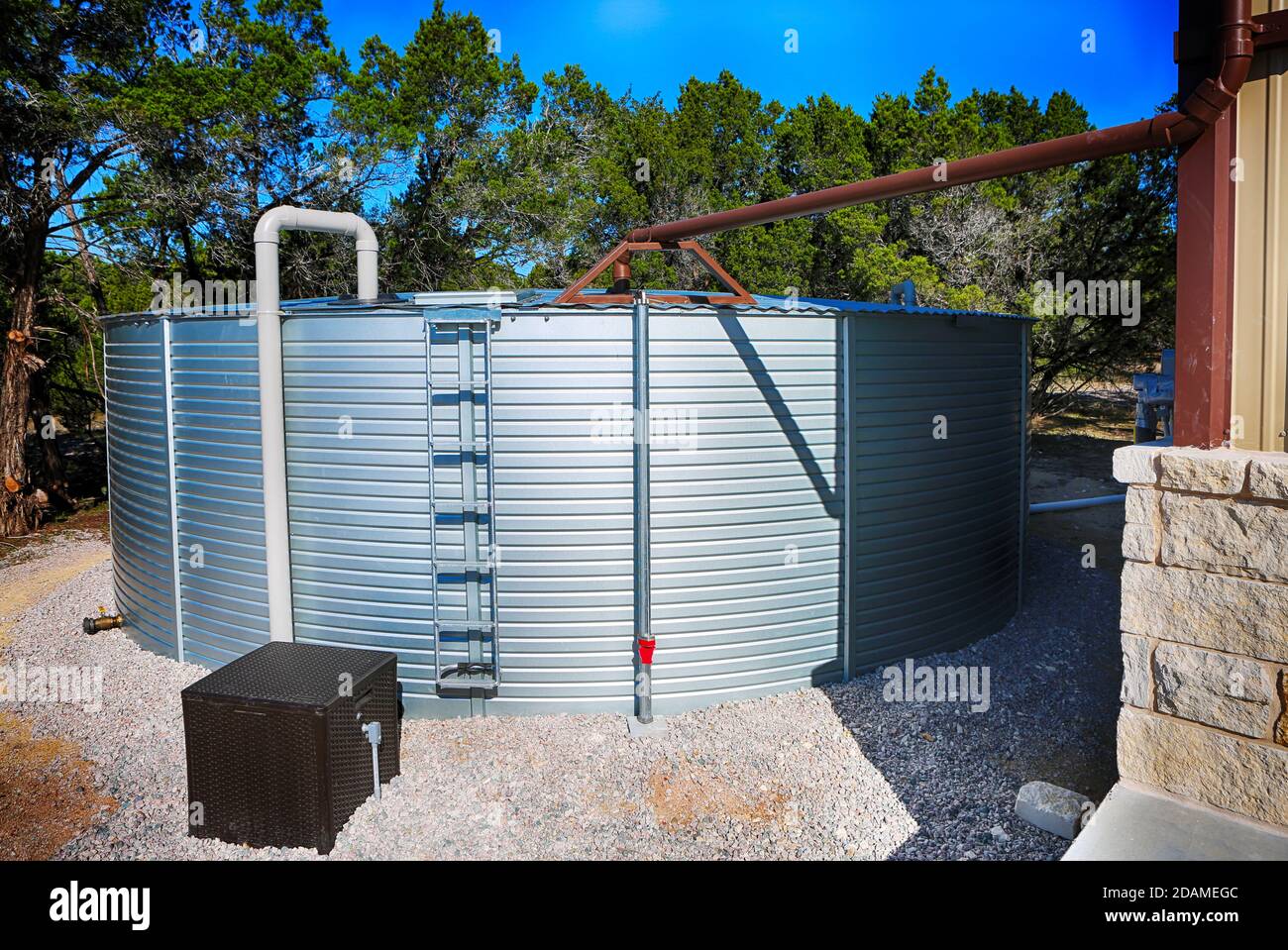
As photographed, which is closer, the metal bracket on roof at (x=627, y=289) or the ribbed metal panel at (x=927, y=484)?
the metal bracket on roof at (x=627, y=289)

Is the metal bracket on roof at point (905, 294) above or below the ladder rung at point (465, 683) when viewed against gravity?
above

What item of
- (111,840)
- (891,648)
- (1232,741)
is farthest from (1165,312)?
(111,840)

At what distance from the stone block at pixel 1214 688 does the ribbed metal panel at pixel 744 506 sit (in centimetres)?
470

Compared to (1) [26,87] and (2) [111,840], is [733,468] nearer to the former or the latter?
(2) [111,840]

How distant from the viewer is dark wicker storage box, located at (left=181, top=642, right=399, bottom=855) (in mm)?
6230

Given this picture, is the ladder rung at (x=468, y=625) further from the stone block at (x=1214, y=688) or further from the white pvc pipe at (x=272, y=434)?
the stone block at (x=1214, y=688)

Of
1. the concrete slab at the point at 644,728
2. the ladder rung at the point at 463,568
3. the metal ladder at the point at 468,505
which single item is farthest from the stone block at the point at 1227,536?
the ladder rung at the point at 463,568

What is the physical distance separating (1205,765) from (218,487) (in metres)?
8.74

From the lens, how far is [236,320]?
8961mm

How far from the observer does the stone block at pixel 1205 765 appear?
3.82 meters

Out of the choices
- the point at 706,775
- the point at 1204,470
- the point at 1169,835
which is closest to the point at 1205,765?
the point at 1169,835
